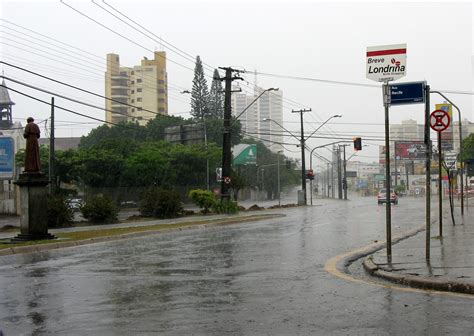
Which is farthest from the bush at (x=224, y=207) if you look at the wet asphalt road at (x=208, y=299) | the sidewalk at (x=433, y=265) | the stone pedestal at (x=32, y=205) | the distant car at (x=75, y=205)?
the wet asphalt road at (x=208, y=299)

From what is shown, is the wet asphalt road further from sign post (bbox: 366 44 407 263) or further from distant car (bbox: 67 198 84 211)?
distant car (bbox: 67 198 84 211)

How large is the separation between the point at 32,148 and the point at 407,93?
39.8 feet

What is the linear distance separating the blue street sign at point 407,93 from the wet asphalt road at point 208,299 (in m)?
3.73

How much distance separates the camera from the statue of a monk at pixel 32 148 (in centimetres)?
1823

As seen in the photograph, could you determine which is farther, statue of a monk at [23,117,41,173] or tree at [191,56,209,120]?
tree at [191,56,209,120]

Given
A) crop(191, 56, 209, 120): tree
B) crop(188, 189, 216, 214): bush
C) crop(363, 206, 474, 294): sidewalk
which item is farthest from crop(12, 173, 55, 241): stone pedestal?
crop(191, 56, 209, 120): tree

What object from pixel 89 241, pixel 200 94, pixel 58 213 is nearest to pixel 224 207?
pixel 58 213

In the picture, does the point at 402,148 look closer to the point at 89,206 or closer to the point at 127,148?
the point at 127,148

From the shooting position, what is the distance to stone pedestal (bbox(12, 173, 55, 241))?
720 inches

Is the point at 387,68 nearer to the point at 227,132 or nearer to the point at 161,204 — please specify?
the point at 161,204

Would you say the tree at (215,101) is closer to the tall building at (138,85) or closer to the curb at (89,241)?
the tall building at (138,85)

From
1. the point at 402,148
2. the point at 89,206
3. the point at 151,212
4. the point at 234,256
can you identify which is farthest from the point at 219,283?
the point at 402,148

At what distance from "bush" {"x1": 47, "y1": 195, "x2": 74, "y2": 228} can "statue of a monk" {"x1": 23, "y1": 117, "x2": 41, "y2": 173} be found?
30.1ft

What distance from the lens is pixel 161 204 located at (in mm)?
34250
